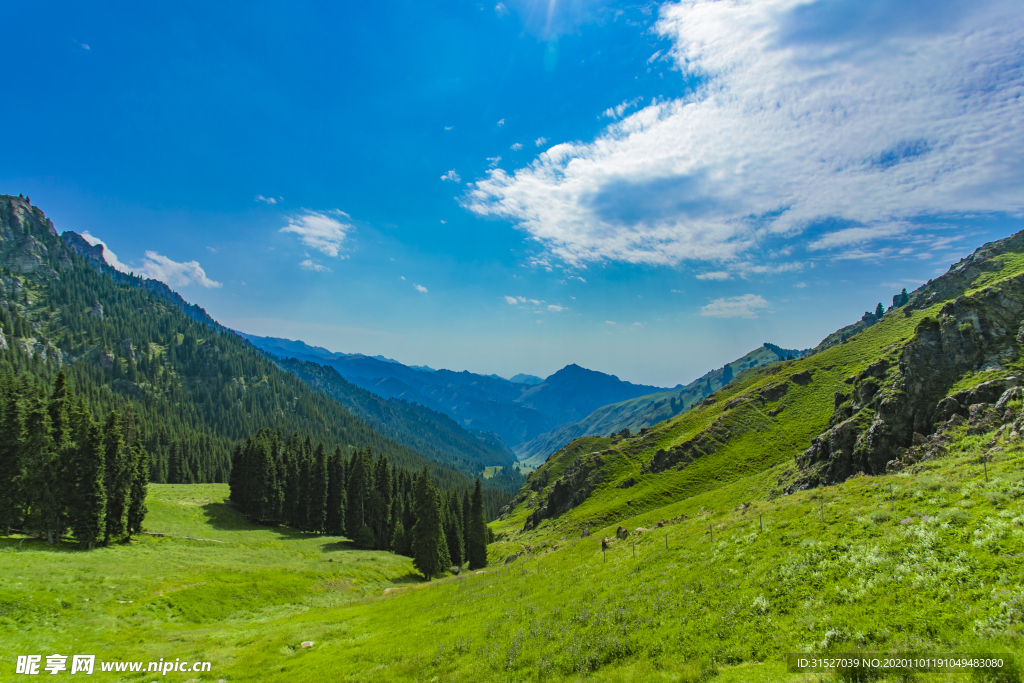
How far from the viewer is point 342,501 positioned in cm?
8850

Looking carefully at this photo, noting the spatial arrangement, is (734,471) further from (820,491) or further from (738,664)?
(738,664)

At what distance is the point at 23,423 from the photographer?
1972 inches

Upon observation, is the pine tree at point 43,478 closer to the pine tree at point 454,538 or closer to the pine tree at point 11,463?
the pine tree at point 11,463

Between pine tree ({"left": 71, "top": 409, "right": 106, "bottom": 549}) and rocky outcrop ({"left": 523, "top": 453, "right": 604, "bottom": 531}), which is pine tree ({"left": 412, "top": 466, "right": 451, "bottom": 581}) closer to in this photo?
pine tree ({"left": 71, "top": 409, "right": 106, "bottom": 549})

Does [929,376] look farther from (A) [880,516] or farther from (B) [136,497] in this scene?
(B) [136,497]

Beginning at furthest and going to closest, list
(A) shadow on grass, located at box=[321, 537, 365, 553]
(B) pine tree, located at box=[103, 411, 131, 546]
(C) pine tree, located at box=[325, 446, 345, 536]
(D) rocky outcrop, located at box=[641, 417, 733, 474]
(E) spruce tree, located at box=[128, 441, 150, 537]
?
(D) rocky outcrop, located at box=[641, 417, 733, 474] → (C) pine tree, located at box=[325, 446, 345, 536] → (A) shadow on grass, located at box=[321, 537, 365, 553] → (E) spruce tree, located at box=[128, 441, 150, 537] → (B) pine tree, located at box=[103, 411, 131, 546]

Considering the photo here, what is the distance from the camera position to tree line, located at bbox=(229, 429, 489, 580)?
82.0m

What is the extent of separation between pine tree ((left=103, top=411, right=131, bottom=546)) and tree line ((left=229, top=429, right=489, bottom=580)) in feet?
91.5

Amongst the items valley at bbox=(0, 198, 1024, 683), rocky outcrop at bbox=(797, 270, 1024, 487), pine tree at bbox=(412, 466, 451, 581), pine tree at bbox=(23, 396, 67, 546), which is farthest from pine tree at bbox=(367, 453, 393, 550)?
rocky outcrop at bbox=(797, 270, 1024, 487)

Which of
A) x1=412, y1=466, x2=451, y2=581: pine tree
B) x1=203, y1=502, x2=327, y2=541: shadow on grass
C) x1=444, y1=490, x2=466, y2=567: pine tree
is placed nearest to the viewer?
x1=412, y1=466, x2=451, y2=581: pine tree

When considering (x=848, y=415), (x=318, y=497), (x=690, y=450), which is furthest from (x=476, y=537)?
(x=848, y=415)

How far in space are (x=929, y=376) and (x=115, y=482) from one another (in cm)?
12479

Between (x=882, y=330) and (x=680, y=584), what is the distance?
193m

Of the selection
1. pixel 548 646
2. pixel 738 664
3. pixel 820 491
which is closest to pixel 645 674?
pixel 738 664
